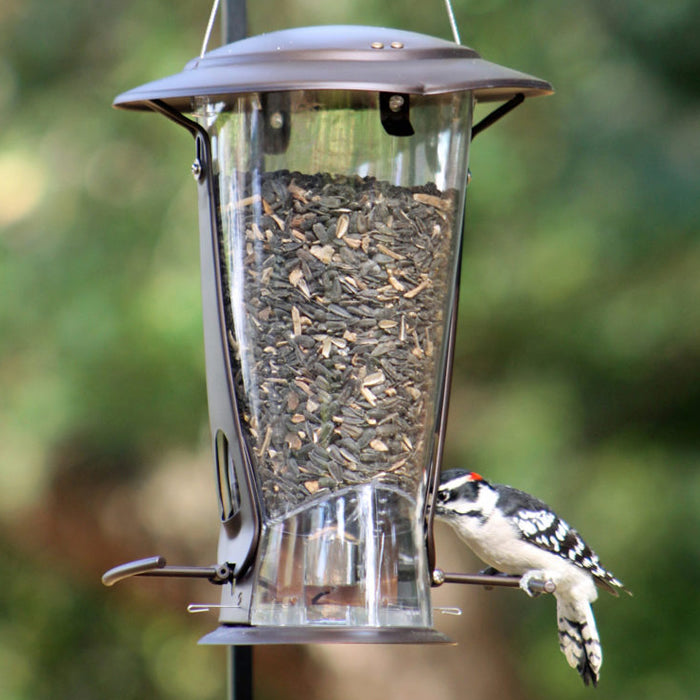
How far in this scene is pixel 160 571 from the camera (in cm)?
220

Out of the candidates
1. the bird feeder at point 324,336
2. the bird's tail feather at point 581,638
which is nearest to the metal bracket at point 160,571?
the bird feeder at point 324,336

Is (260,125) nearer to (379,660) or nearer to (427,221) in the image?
(427,221)

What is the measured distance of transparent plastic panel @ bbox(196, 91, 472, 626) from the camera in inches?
91.0

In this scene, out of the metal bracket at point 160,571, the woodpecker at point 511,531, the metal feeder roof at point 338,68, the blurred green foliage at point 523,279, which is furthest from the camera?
the blurred green foliage at point 523,279

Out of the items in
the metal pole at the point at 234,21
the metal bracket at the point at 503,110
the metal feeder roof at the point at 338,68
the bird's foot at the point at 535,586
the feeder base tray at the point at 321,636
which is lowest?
the bird's foot at the point at 535,586

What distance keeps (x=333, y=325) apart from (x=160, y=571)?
56cm

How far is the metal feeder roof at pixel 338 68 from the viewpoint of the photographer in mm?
2006

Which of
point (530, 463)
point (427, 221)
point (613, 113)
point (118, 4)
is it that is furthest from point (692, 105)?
point (427, 221)

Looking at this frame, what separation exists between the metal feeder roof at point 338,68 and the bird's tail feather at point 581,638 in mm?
2009

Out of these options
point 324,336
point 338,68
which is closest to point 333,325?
point 324,336

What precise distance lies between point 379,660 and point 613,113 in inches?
98.1

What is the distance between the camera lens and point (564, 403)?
4.76m

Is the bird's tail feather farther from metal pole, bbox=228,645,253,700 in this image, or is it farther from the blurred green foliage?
metal pole, bbox=228,645,253,700

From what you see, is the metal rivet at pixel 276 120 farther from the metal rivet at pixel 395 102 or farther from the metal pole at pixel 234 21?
the metal pole at pixel 234 21
